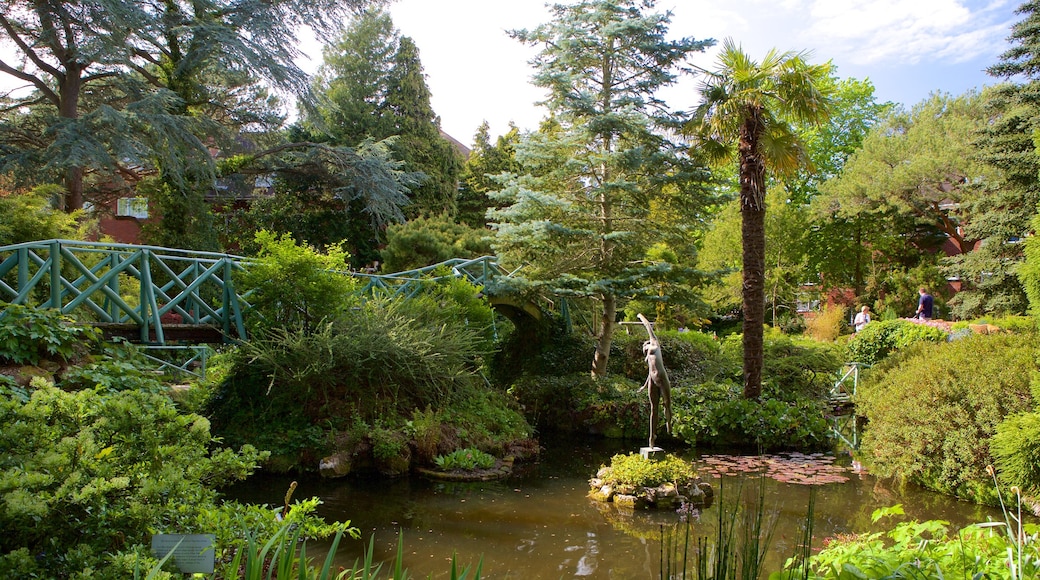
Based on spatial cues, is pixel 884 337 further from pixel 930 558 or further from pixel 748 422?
pixel 930 558

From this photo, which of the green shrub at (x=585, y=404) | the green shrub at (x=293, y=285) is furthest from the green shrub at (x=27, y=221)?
the green shrub at (x=585, y=404)

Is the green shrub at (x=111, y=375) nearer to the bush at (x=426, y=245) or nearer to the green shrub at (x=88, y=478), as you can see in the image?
the green shrub at (x=88, y=478)

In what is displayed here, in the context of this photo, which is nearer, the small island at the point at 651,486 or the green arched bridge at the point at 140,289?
the green arched bridge at the point at 140,289

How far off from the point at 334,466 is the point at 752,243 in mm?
8312

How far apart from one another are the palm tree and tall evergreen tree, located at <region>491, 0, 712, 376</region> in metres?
1.61

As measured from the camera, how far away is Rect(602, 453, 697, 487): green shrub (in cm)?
864

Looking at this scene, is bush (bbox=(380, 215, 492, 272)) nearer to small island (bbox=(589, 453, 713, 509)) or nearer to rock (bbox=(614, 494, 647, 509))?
small island (bbox=(589, 453, 713, 509))

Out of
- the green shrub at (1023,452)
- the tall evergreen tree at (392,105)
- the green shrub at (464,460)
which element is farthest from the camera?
the tall evergreen tree at (392,105)

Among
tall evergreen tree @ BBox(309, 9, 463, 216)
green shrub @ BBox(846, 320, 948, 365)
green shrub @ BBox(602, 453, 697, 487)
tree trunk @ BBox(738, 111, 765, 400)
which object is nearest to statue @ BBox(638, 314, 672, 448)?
green shrub @ BBox(602, 453, 697, 487)

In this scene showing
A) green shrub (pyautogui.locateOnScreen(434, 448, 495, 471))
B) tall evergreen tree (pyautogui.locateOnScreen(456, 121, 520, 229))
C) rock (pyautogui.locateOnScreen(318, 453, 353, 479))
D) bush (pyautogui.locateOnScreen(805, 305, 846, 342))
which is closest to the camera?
rock (pyautogui.locateOnScreen(318, 453, 353, 479))

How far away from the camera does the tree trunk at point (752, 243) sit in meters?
12.2

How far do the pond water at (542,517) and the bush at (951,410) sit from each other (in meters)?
0.39

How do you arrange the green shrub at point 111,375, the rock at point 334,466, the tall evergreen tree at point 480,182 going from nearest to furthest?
1. the green shrub at point 111,375
2. the rock at point 334,466
3. the tall evergreen tree at point 480,182

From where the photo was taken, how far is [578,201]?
15430 millimetres
